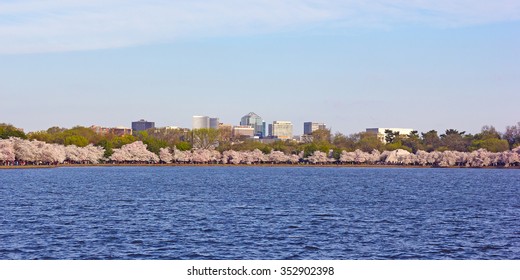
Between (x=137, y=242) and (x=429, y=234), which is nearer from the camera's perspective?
(x=137, y=242)

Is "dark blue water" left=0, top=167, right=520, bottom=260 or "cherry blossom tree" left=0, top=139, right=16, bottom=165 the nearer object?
"dark blue water" left=0, top=167, right=520, bottom=260

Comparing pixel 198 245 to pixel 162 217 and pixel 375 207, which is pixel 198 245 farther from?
pixel 375 207

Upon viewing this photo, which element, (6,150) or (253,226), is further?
(6,150)

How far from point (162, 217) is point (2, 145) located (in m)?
112

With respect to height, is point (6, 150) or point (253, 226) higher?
point (6, 150)

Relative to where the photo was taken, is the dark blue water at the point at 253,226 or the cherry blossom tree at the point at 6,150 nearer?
the dark blue water at the point at 253,226

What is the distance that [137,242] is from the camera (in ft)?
136

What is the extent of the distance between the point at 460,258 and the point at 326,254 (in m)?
6.13

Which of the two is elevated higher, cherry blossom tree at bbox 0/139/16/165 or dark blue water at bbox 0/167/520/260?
cherry blossom tree at bbox 0/139/16/165

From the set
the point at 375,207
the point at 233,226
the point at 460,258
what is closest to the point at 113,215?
the point at 233,226

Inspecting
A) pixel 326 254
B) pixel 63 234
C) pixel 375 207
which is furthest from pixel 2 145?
pixel 326 254

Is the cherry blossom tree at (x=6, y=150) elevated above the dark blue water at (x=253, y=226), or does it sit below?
above

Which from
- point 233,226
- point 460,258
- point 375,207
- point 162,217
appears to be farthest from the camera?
point 375,207
